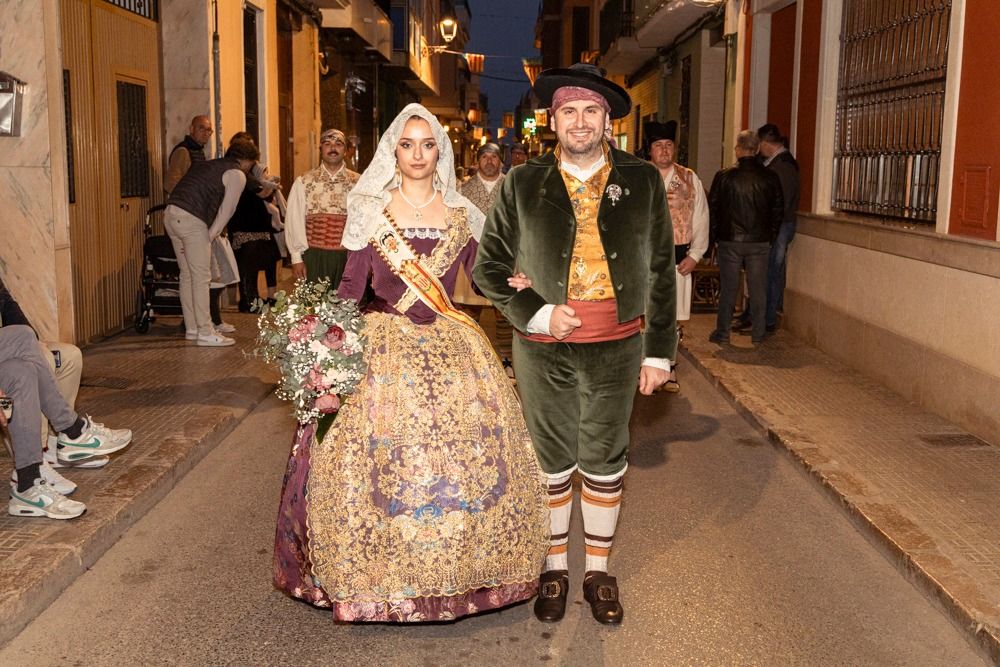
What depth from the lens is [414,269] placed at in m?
4.67

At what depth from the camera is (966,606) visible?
4.69 m

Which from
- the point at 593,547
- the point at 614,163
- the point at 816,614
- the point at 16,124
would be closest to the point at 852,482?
the point at 816,614

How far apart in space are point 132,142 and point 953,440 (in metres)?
8.69

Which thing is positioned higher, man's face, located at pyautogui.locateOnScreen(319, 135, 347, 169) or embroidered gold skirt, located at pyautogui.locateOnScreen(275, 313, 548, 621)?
man's face, located at pyautogui.locateOnScreen(319, 135, 347, 169)

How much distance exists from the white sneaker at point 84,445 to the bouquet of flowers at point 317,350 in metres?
2.41

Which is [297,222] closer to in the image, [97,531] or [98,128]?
[98,128]

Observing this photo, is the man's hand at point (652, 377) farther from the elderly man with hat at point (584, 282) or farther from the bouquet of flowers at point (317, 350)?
the bouquet of flowers at point (317, 350)

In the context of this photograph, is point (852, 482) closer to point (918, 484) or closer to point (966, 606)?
point (918, 484)

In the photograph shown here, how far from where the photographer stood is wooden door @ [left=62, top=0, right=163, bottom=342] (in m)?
A: 10.7

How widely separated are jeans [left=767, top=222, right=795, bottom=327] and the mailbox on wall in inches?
291

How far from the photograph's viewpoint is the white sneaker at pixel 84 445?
6449 mm

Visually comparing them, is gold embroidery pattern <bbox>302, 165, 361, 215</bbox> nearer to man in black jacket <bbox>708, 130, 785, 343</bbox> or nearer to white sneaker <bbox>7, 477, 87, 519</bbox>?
man in black jacket <bbox>708, 130, 785, 343</bbox>

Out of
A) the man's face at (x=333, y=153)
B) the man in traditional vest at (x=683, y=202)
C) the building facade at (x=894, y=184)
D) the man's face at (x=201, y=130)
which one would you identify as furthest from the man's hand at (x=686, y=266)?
the man's face at (x=201, y=130)

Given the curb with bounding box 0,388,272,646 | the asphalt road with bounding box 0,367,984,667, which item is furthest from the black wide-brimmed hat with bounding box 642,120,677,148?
the curb with bounding box 0,388,272,646
